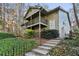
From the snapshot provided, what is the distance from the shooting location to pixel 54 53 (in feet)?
5.95

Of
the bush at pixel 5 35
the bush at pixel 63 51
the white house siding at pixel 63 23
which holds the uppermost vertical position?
the white house siding at pixel 63 23

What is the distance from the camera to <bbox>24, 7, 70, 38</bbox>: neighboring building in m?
1.80

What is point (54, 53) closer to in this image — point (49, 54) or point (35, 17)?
point (49, 54)

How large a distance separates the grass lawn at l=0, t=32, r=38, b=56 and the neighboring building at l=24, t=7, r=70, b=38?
0.20m

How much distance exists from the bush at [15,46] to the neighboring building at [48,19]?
20cm

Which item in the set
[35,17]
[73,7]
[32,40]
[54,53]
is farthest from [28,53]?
[73,7]

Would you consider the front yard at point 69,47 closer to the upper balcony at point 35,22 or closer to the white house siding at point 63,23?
the white house siding at point 63,23

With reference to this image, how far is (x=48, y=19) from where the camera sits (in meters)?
1.85

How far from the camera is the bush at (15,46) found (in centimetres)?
180

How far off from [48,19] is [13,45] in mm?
527

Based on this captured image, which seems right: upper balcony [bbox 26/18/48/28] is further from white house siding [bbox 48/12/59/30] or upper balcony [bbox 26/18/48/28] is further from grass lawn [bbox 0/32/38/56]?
grass lawn [bbox 0/32/38/56]

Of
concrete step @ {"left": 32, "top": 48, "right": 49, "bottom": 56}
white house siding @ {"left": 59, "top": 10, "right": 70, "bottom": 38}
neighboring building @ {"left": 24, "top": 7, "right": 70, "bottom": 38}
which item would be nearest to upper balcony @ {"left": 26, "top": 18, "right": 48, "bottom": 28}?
neighboring building @ {"left": 24, "top": 7, "right": 70, "bottom": 38}

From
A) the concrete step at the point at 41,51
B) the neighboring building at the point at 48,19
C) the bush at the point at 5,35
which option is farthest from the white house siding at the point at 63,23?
the bush at the point at 5,35

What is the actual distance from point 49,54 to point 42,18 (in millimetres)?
443
